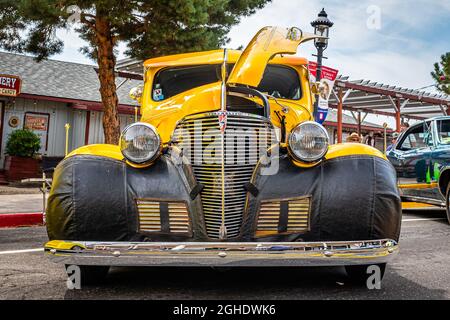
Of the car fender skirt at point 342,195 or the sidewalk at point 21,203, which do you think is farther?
the sidewalk at point 21,203

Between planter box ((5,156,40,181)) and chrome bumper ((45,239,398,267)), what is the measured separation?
14.0 metres

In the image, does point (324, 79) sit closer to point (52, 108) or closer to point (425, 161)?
point (425, 161)

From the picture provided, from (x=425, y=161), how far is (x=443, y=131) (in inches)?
23.0

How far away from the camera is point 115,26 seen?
13.2 metres

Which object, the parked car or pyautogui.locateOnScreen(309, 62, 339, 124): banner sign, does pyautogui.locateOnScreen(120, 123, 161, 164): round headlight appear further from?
pyautogui.locateOnScreen(309, 62, 339, 124): banner sign

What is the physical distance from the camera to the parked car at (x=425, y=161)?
27.3 ft

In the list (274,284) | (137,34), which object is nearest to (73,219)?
(274,284)

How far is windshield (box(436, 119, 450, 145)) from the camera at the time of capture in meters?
8.46

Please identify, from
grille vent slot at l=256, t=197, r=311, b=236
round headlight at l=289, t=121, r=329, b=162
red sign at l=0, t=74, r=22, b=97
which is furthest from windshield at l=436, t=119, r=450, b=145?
red sign at l=0, t=74, r=22, b=97

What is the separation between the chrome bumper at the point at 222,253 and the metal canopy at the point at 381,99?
1480cm

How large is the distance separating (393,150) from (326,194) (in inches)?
271

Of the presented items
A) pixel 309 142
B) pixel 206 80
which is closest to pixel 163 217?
pixel 309 142

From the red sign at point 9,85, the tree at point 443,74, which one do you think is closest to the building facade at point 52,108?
the red sign at point 9,85

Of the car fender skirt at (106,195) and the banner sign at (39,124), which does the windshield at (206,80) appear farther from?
the banner sign at (39,124)
